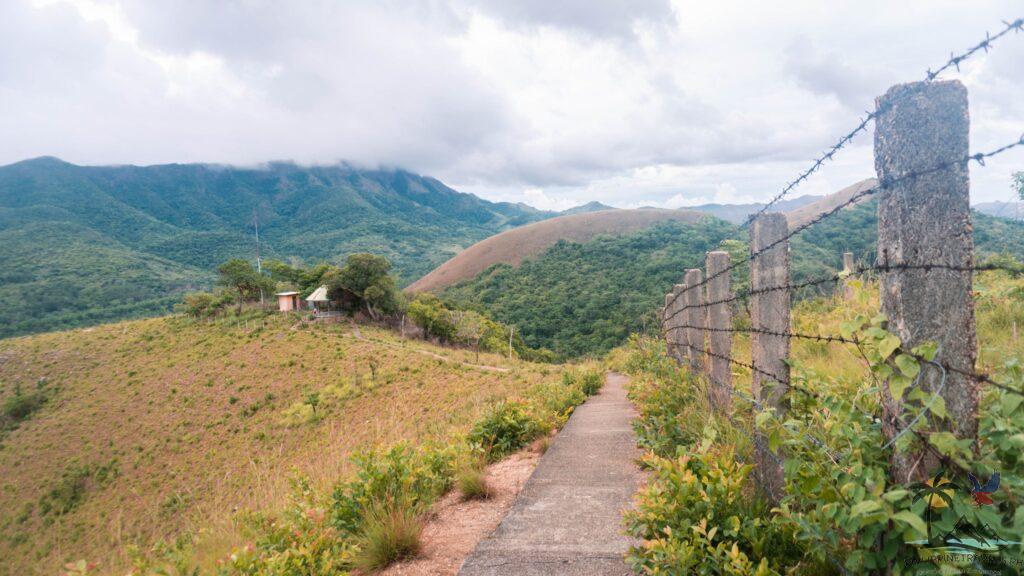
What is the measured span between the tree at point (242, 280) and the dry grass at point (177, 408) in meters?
7.31

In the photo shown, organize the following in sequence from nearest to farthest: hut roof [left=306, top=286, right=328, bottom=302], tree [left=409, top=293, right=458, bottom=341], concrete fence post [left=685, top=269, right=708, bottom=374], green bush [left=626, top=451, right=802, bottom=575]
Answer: green bush [left=626, top=451, right=802, bottom=575] < concrete fence post [left=685, top=269, right=708, bottom=374] < tree [left=409, top=293, right=458, bottom=341] < hut roof [left=306, top=286, right=328, bottom=302]

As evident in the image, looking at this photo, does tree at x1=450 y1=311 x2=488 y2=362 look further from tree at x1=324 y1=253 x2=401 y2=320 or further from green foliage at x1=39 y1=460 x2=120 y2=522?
green foliage at x1=39 y1=460 x2=120 y2=522

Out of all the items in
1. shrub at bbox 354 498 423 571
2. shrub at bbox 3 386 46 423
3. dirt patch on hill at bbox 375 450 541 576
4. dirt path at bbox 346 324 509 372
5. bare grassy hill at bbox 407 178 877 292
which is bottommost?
shrub at bbox 3 386 46 423

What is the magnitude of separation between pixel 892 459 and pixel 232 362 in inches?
1747

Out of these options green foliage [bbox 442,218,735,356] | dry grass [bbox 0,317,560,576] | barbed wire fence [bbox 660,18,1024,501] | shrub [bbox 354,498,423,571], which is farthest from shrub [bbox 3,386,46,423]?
barbed wire fence [bbox 660,18,1024,501]

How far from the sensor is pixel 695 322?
539 centimetres

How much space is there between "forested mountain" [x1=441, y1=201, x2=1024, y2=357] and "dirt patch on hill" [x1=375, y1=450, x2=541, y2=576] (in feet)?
98.2

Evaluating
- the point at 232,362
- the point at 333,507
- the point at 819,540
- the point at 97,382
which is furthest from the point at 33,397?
the point at 819,540

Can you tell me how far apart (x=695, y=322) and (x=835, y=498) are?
3851 mm

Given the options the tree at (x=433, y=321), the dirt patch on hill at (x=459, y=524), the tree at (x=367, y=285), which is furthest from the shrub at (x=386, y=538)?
the tree at (x=367, y=285)

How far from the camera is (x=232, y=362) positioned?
129ft

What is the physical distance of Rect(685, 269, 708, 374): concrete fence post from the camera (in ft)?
17.2

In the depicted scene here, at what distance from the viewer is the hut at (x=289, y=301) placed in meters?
52.2

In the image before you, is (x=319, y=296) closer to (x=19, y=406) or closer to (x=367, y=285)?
(x=367, y=285)
